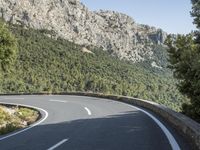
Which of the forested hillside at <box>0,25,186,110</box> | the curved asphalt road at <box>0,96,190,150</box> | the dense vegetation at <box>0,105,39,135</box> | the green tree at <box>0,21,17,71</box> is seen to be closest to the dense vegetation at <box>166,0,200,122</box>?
the curved asphalt road at <box>0,96,190,150</box>

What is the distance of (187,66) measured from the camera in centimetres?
2536

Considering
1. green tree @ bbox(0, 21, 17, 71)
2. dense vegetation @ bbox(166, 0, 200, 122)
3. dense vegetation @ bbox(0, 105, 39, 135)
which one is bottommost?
dense vegetation @ bbox(0, 105, 39, 135)

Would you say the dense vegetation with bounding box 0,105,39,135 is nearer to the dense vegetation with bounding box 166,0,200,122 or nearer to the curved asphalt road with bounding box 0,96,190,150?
the curved asphalt road with bounding box 0,96,190,150

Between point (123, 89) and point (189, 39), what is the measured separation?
445ft

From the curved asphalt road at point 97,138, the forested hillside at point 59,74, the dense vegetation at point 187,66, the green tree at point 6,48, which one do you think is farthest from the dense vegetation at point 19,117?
the forested hillside at point 59,74

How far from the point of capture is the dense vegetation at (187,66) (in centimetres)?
2229

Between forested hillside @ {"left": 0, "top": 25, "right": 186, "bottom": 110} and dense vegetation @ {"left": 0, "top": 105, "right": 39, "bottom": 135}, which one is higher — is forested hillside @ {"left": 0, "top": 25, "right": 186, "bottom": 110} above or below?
above

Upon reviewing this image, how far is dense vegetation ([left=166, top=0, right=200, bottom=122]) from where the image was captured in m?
22.3

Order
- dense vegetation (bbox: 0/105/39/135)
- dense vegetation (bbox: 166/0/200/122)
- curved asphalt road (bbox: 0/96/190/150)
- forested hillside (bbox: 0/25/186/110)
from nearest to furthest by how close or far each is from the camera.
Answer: curved asphalt road (bbox: 0/96/190/150) → dense vegetation (bbox: 0/105/39/135) → dense vegetation (bbox: 166/0/200/122) → forested hillside (bbox: 0/25/186/110)

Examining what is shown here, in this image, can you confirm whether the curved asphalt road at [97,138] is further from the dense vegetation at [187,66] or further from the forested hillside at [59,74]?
the forested hillside at [59,74]

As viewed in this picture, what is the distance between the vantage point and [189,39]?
28.7 meters

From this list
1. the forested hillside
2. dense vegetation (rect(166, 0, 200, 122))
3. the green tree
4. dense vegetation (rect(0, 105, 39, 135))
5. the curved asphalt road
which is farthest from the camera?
the forested hillside

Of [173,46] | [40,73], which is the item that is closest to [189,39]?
[173,46]

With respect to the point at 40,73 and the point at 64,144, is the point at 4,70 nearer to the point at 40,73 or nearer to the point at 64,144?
Result: the point at 64,144
